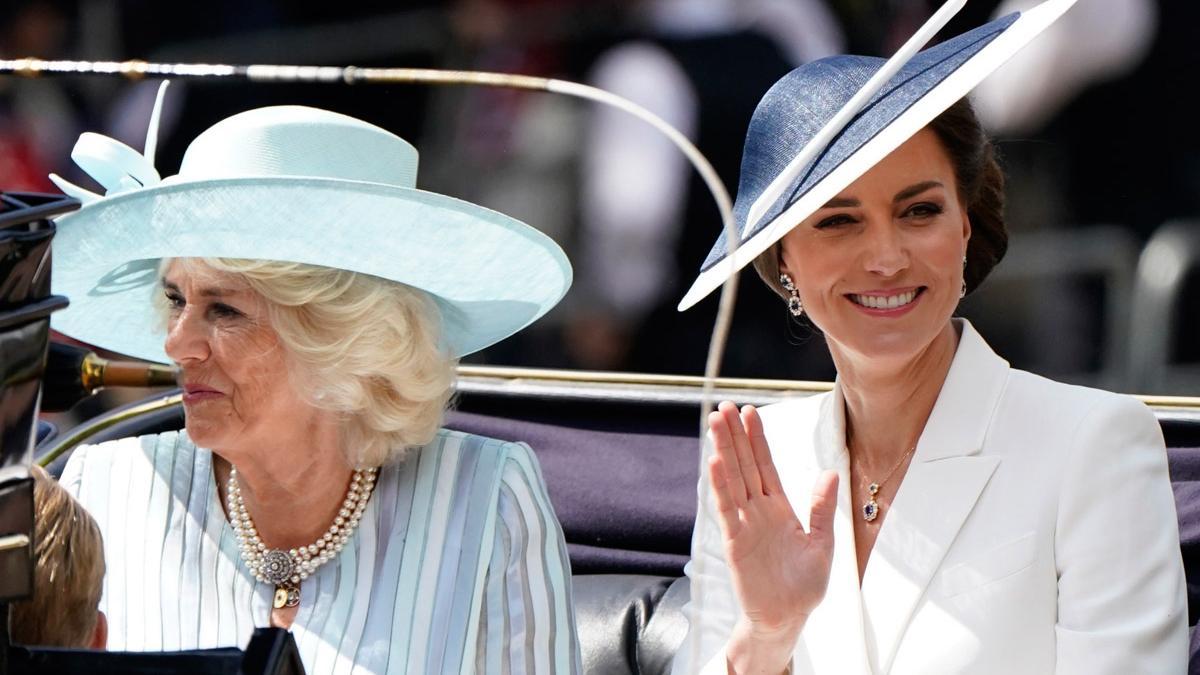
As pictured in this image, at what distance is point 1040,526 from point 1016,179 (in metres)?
1.08

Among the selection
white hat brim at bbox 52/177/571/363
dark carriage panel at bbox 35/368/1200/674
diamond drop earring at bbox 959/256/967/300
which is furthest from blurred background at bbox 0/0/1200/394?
white hat brim at bbox 52/177/571/363

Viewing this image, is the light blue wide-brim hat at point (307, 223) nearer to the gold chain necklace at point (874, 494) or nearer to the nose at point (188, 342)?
the nose at point (188, 342)

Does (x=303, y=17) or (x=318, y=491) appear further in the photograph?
(x=303, y=17)

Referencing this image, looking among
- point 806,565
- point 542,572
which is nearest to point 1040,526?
point 806,565

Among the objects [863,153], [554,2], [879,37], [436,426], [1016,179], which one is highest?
[554,2]

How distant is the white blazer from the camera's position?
1729 millimetres

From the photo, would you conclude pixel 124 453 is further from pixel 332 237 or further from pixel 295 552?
pixel 332 237

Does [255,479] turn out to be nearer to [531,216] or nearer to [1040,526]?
[1040,526]

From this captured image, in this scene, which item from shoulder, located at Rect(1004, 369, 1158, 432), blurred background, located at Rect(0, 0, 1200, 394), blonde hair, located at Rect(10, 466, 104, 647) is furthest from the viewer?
blurred background, located at Rect(0, 0, 1200, 394)

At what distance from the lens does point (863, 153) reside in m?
1.74

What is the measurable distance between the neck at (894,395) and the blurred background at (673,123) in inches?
26.3

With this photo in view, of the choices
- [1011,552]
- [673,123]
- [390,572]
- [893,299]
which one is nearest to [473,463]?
[390,572]

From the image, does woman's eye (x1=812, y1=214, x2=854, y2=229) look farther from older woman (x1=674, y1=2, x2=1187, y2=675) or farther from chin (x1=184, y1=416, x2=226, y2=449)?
chin (x1=184, y1=416, x2=226, y2=449)

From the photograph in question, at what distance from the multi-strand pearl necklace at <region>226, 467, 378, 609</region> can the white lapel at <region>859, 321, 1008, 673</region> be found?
25.0 inches
